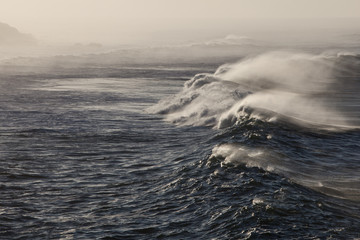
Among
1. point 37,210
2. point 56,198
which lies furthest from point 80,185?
point 37,210

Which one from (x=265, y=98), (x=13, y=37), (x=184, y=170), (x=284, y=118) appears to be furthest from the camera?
(x=13, y=37)

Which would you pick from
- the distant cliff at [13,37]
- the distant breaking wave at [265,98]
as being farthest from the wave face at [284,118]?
the distant cliff at [13,37]

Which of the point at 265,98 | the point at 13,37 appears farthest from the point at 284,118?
the point at 13,37

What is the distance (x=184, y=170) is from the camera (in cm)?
1727

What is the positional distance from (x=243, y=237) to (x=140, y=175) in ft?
19.9

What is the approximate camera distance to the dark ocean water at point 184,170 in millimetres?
12617

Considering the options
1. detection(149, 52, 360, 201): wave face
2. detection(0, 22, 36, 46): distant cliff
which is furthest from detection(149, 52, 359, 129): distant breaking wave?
detection(0, 22, 36, 46): distant cliff

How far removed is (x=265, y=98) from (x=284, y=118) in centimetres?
568

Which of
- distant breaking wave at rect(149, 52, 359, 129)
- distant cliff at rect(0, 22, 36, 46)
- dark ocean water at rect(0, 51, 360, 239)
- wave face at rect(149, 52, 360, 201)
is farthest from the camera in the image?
distant cliff at rect(0, 22, 36, 46)

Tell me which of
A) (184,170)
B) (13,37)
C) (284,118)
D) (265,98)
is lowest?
(184,170)

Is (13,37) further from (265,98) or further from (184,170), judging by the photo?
(184,170)

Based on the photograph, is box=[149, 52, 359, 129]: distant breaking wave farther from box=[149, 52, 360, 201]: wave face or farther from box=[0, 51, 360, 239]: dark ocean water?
box=[0, 51, 360, 239]: dark ocean water

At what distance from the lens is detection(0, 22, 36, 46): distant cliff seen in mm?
159750

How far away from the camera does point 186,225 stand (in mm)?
12602
